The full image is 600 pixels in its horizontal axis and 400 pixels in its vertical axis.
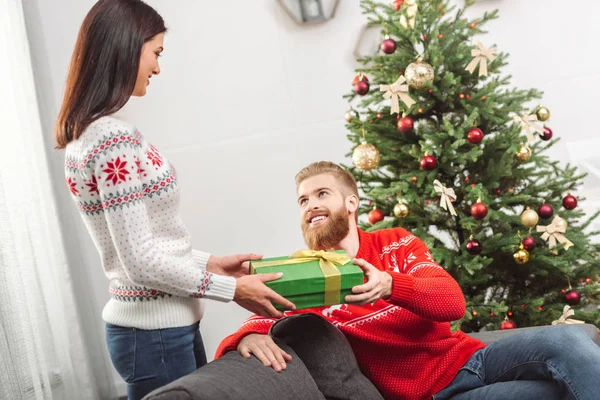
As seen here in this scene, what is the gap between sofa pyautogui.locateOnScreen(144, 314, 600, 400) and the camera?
142 centimetres

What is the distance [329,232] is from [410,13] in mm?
1253

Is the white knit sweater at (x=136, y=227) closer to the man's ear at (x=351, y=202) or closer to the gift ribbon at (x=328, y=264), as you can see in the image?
the gift ribbon at (x=328, y=264)

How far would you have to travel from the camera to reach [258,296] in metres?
1.56

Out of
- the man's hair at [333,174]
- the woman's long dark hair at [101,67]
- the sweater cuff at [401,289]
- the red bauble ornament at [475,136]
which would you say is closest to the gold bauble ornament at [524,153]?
the red bauble ornament at [475,136]

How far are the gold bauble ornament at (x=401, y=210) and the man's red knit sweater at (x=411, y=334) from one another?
0.84 metres

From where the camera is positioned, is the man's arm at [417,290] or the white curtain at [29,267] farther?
the white curtain at [29,267]

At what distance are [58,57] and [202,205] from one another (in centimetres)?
127

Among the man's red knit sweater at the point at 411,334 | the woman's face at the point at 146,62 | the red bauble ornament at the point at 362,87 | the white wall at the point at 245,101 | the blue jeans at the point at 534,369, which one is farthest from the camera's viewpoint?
the white wall at the point at 245,101

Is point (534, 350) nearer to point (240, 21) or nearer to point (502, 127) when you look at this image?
point (502, 127)

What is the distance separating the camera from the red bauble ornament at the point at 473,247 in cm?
285

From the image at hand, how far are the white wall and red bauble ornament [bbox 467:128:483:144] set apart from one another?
1.37m

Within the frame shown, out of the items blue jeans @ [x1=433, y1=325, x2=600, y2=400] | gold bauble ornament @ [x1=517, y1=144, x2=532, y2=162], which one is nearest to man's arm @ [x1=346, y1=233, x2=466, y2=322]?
blue jeans @ [x1=433, y1=325, x2=600, y2=400]

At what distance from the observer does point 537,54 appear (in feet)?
Result: 13.3

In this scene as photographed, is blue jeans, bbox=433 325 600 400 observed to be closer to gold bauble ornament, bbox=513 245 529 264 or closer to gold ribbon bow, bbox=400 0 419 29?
gold bauble ornament, bbox=513 245 529 264
